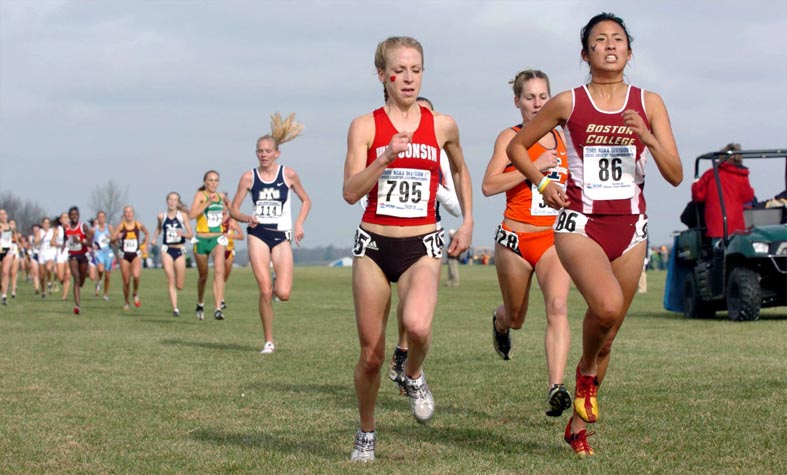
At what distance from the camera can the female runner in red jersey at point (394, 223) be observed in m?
6.52

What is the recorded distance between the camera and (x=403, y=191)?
6.53 m

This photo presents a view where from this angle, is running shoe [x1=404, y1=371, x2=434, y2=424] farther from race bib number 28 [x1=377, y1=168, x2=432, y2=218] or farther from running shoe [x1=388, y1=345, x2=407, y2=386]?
running shoe [x1=388, y1=345, x2=407, y2=386]

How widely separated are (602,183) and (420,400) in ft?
5.96

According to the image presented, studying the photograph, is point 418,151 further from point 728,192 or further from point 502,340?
point 728,192

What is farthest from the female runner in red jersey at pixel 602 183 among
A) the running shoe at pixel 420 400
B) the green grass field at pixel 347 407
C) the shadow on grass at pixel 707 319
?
the shadow on grass at pixel 707 319

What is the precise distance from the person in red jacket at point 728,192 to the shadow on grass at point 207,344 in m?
7.62

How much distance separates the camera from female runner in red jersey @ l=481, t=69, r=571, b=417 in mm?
8008

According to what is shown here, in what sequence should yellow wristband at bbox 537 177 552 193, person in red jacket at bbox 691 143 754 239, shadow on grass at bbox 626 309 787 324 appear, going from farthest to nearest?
shadow on grass at bbox 626 309 787 324
person in red jacket at bbox 691 143 754 239
yellow wristband at bbox 537 177 552 193

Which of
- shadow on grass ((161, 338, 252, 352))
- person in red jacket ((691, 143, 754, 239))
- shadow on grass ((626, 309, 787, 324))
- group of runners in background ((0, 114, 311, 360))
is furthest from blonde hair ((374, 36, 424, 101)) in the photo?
shadow on grass ((626, 309, 787, 324))

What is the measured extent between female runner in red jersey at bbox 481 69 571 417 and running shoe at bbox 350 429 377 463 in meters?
1.74

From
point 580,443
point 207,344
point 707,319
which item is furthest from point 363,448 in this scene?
point 707,319

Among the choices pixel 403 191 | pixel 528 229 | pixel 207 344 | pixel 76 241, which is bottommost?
pixel 207 344

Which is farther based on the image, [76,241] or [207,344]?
[76,241]

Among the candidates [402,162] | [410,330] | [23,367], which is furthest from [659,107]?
[23,367]
